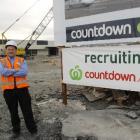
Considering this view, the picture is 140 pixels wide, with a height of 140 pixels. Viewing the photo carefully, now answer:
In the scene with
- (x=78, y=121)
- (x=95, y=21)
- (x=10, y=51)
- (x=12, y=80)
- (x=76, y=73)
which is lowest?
(x=78, y=121)

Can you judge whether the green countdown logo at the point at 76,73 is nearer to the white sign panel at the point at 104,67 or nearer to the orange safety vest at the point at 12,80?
the white sign panel at the point at 104,67

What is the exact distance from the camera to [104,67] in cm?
795

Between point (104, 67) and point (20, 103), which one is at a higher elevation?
point (104, 67)

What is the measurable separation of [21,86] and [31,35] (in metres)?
55.8

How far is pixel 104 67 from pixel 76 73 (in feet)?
3.23

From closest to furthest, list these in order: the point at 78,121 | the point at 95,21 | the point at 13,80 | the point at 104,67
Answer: the point at 13,80 < the point at 78,121 < the point at 104,67 < the point at 95,21

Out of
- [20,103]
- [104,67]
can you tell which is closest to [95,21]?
[104,67]

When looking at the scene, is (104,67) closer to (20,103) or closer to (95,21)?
(95,21)

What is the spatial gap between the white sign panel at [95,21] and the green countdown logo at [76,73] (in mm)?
657

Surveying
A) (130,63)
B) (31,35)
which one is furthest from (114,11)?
(31,35)

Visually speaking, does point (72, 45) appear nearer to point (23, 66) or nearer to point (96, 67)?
point (96, 67)

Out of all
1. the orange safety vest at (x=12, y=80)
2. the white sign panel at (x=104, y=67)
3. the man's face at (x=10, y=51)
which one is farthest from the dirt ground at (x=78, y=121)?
the man's face at (x=10, y=51)

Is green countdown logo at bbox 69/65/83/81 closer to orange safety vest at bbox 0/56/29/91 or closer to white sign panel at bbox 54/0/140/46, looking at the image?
white sign panel at bbox 54/0/140/46

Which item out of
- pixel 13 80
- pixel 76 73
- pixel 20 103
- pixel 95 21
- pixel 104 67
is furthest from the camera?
pixel 76 73
